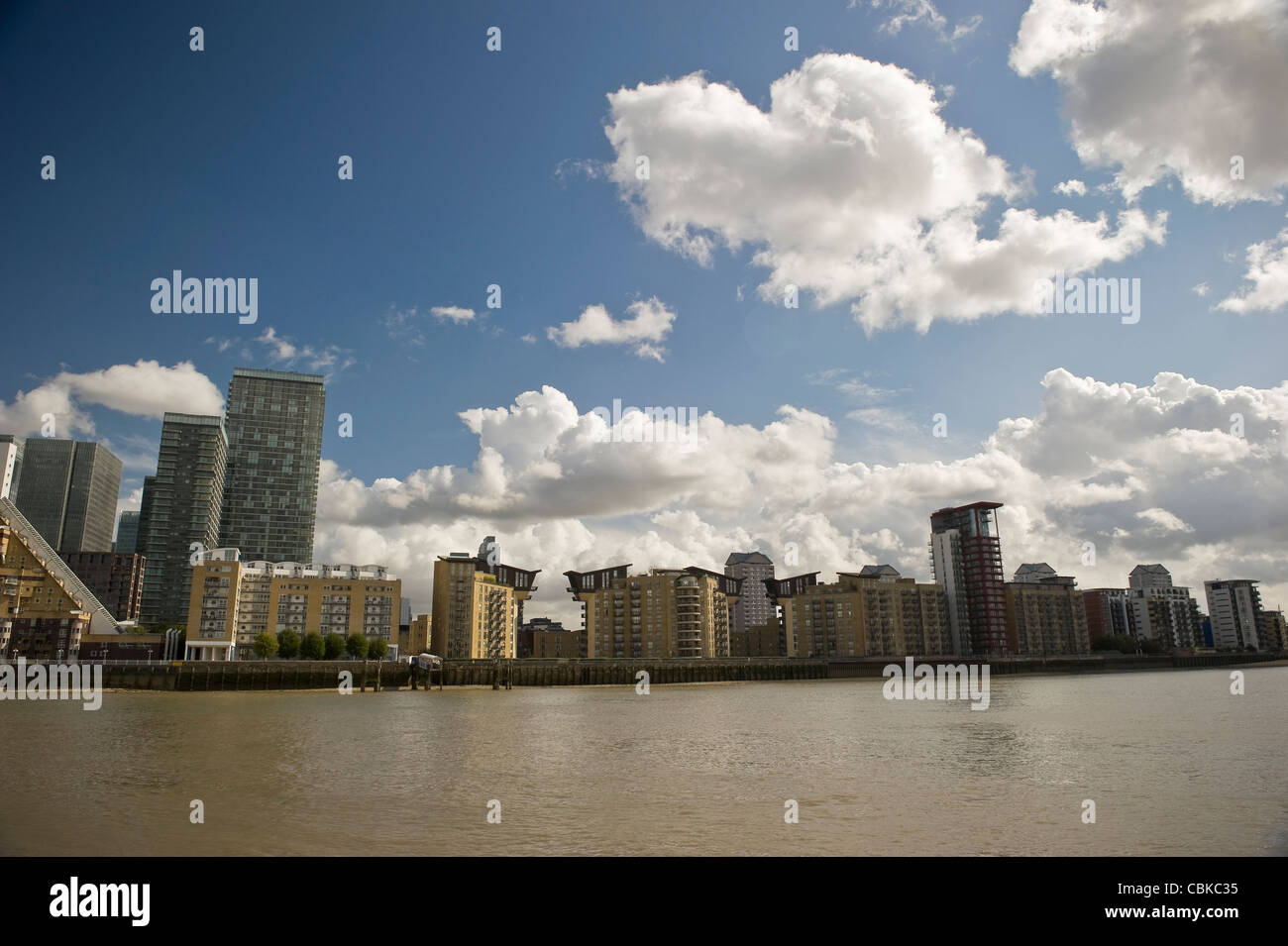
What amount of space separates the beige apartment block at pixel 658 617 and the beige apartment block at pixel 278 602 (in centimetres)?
4727

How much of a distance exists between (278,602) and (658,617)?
240ft

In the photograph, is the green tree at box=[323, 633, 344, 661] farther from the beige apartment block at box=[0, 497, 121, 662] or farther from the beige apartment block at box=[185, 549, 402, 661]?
the beige apartment block at box=[0, 497, 121, 662]

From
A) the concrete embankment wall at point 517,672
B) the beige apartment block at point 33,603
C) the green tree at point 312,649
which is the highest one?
the beige apartment block at point 33,603

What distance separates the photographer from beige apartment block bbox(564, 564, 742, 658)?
161 meters

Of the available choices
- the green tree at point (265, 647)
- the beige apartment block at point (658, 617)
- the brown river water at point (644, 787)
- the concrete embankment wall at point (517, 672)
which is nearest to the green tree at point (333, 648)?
the green tree at point (265, 647)

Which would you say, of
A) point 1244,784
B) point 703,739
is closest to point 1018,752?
point 1244,784

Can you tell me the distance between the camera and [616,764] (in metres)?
31.2

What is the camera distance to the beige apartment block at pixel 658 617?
528 feet

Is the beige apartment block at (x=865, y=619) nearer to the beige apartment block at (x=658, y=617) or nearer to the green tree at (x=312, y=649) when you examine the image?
the beige apartment block at (x=658, y=617)

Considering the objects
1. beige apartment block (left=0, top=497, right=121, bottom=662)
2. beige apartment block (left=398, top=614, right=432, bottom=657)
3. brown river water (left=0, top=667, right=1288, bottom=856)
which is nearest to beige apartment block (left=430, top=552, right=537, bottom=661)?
beige apartment block (left=398, top=614, right=432, bottom=657)

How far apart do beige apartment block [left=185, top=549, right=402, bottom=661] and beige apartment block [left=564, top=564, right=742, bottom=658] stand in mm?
47271

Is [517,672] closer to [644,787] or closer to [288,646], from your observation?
[288,646]
